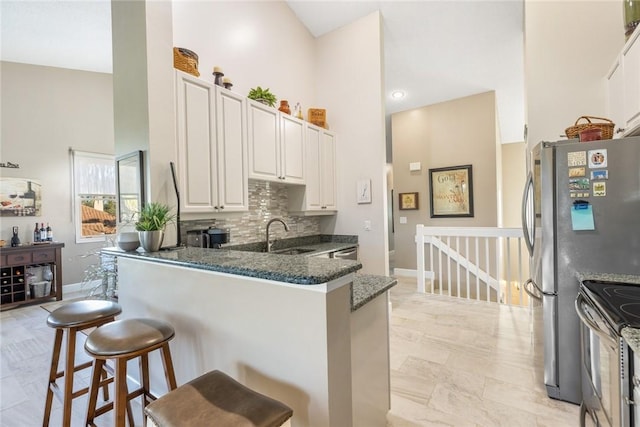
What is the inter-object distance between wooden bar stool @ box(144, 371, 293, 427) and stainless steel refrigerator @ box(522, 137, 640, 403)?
183cm

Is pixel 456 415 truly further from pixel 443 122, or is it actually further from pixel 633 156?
Answer: pixel 443 122

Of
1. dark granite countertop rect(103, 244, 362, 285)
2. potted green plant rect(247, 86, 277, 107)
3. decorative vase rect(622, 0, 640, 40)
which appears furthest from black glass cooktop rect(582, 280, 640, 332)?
potted green plant rect(247, 86, 277, 107)

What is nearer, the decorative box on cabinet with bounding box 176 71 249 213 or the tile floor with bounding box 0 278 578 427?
the tile floor with bounding box 0 278 578 427

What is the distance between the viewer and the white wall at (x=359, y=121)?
3.64 meters

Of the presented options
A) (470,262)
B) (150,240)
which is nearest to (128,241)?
(150,240)

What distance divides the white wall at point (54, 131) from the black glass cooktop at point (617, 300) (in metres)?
6.49

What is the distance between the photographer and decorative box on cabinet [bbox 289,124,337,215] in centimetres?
358

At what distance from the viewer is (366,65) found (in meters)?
3.71

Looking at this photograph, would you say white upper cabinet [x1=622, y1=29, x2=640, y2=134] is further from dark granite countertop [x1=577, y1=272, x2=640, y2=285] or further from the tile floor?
the tile floor

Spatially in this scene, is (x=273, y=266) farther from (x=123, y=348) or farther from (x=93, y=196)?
(x=93, y=196)

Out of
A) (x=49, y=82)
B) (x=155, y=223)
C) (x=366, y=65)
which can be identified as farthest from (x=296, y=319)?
(x=49, y=82)

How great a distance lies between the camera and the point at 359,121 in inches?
149

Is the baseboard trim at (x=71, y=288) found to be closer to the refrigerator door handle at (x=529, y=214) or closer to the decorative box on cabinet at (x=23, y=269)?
the decorative box on cabinet at (x=23, y=269)

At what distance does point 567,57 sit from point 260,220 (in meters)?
3.49
